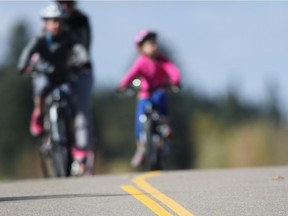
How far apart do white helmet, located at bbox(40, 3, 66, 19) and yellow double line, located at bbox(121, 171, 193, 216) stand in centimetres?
303

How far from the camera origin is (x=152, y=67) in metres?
21.0

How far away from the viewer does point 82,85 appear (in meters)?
18.7

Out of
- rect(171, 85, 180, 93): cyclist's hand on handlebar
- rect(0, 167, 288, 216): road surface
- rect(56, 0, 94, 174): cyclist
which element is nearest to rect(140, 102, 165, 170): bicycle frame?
rect(171, 85, 180, 93): cyclist's hand on handlebar

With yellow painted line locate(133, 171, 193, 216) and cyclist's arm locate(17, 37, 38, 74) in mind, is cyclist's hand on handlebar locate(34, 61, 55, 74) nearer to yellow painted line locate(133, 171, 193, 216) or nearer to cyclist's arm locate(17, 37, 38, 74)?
cyclist's arm locate(17, 37, 38, 74)

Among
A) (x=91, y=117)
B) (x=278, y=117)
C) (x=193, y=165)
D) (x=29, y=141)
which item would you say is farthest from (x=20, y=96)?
(x=91, y=117)

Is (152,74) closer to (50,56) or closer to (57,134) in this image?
(50,56)

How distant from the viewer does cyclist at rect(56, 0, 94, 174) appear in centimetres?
1856

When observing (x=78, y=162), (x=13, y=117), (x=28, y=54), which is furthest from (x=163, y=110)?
(x=13, y=117)

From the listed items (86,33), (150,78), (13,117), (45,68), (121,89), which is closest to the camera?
(45,68)

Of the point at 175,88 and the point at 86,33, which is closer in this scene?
the point at 86,33

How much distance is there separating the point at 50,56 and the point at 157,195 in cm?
512

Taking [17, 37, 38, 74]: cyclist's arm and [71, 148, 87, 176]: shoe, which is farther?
[17, 37, 38, 74]: cyclist's arm

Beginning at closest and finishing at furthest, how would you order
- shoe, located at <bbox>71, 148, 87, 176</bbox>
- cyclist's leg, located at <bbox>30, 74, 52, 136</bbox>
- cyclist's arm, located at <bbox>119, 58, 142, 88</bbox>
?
shoe, located at <bbox>71, 148, 87, 176</bbox> → cyclist's leg, located at <bbox>30, 74, 52, 136</bbox> → cyclist's arm, located at <bbox>119, 58, 142, 88</bbox>

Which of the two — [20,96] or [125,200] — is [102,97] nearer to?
[20,96]
